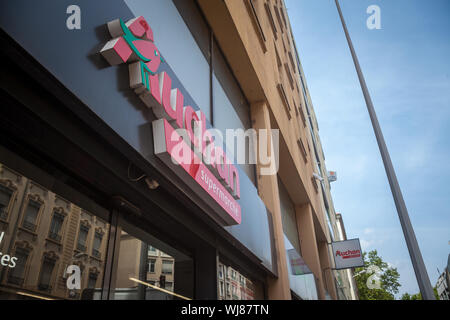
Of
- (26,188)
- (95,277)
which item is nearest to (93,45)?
(26,188)

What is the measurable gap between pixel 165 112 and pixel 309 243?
11.5 m

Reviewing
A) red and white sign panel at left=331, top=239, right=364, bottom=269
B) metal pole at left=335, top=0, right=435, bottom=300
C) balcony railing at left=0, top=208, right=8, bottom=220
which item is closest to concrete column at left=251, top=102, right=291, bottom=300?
metal pole at left=335, top=0, right=435, bottom=300

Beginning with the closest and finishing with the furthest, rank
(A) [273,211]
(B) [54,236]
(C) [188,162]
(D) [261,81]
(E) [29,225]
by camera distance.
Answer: (E) [29,225] < (B) [54,236] < (C) [188,162] < (A) [273,211] < (D) [261,81]

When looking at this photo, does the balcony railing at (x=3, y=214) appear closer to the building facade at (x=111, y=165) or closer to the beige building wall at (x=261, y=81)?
the building facade at (x=111, y=165)

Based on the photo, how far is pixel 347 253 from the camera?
50.7 ft

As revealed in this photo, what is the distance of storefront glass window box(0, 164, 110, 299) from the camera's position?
2160mm

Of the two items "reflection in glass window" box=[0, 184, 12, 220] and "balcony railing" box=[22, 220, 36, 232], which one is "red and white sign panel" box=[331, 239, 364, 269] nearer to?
"balcony railing" box=[22, 220, 36, 232]

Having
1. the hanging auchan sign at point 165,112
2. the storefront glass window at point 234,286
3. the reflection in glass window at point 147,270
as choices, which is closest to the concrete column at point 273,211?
the storefront glass window at point 234,286

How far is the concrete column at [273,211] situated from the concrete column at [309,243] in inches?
223

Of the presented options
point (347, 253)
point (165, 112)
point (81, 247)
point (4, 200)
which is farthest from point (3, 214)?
point (347, 253)

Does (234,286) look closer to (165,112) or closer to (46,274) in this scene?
(165,112)

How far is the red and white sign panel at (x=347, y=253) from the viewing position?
15.0m

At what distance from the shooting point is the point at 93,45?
102 inches

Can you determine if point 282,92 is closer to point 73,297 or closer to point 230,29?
point 230,29
